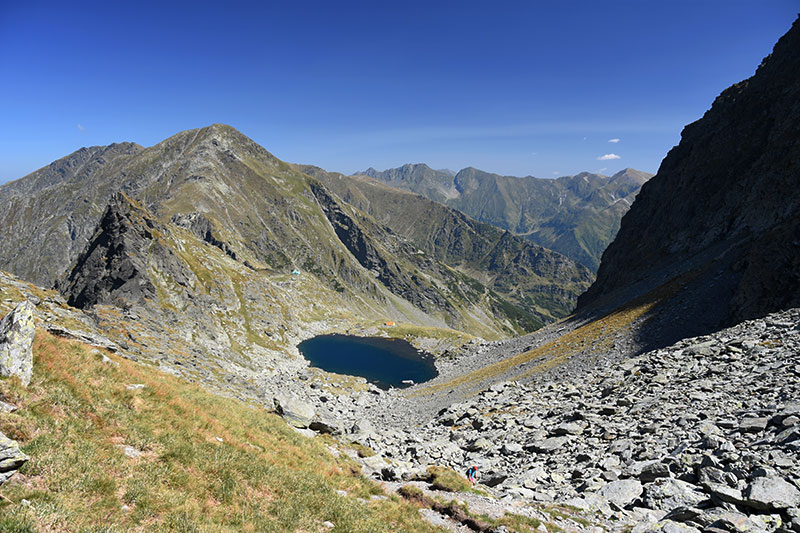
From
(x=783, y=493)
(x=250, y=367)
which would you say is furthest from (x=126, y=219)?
(x=783, y=493)

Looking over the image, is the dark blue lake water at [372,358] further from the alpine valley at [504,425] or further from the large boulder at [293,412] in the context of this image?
the large boulder at [293,412]

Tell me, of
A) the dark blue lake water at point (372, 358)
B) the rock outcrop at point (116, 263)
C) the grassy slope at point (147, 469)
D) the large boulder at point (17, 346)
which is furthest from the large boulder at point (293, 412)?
the rock outcrop at point (116, 263)

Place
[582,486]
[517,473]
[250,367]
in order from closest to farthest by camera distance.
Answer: [582,486] → [517,473] → [250,367]

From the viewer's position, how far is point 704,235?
75.7 metres

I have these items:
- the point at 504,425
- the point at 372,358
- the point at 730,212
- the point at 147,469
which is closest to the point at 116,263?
the point at 372,358

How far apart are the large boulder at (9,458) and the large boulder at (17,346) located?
3.95 m

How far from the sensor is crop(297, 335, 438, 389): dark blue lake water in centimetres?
12344

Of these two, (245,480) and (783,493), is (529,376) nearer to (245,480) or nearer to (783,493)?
(783,493)

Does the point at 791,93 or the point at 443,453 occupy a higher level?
the point at 791,93

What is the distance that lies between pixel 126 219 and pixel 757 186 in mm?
166287

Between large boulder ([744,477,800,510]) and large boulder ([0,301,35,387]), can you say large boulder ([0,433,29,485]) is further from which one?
large boulder ([744,477,800,510])

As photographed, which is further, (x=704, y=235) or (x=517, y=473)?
(x=704, y=235)

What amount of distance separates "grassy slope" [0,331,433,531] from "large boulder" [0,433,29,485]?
246 mm

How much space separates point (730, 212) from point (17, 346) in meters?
99.5
